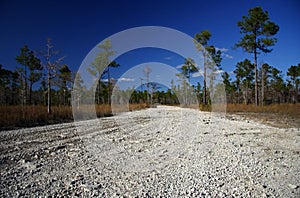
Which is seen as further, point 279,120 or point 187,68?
point 187,68

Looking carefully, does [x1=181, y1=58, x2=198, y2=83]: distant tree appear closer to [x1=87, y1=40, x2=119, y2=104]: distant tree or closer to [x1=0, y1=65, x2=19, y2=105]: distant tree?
[x1=87, y1=40, x2=119, y2=104]: distant tree

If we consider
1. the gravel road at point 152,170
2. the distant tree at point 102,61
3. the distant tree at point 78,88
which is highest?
the distant tree at point 102,61

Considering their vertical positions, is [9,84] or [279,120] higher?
[9,84]

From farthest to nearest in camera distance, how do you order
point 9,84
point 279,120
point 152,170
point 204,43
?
point 9,84 → point 204,43 → point 279,120 → point 152,170

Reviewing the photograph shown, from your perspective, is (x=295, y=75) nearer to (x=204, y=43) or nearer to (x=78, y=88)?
(x=204, y=43)

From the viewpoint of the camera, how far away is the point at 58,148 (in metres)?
3.85

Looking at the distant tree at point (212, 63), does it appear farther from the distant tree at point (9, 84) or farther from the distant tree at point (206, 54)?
the distant tree at point (9, 84)

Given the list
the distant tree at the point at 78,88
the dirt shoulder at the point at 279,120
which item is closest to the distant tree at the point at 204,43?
the dirt shoulder at the point at 279,120

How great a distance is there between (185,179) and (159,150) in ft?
4.63

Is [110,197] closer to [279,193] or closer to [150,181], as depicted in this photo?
[150,181]

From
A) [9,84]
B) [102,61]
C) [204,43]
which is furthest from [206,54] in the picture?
[9,84]

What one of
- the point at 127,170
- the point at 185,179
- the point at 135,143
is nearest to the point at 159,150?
the point at 135,143

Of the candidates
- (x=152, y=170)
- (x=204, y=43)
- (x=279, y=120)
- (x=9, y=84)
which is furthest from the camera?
(x=9, y=84)

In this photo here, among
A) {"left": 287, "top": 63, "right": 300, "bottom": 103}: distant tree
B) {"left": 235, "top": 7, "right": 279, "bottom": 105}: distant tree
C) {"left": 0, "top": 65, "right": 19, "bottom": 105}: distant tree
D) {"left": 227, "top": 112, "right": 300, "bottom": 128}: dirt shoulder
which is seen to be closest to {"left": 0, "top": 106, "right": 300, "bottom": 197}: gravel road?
{"left": 227, "top": 112, "right": 300, "bottom": 128}: dirt shoulder
